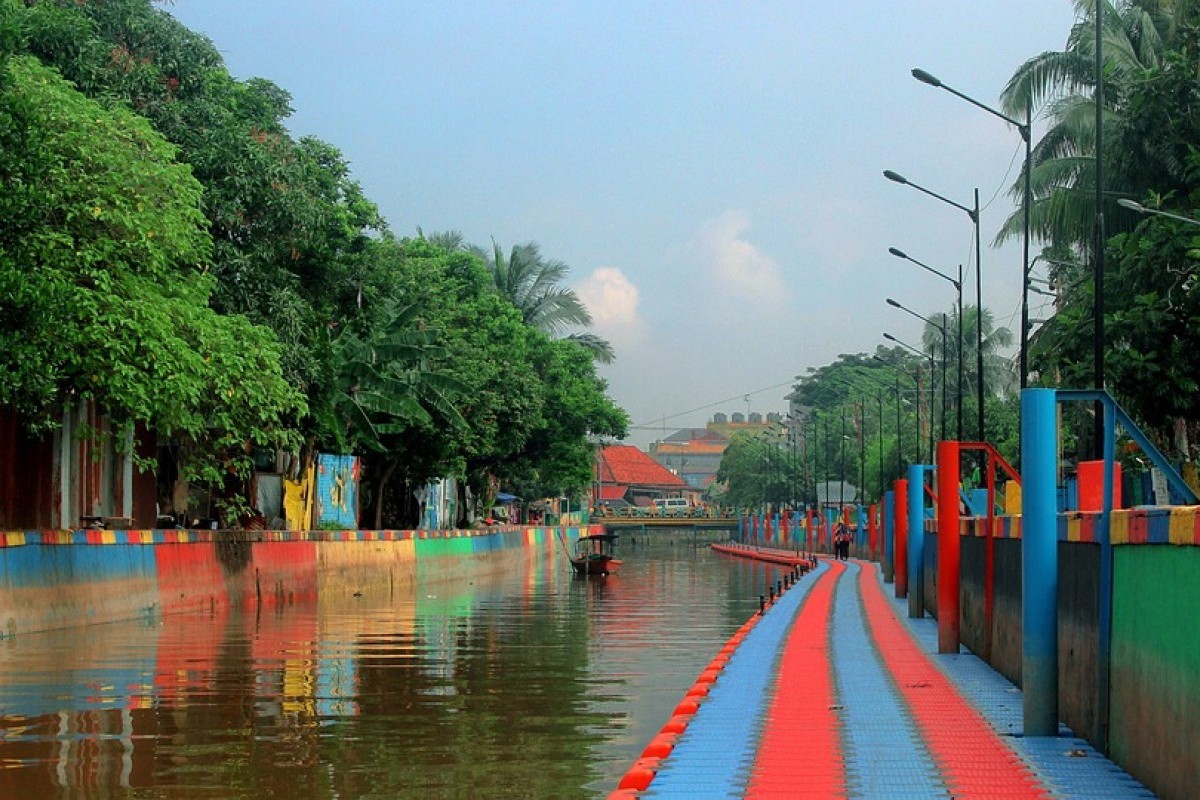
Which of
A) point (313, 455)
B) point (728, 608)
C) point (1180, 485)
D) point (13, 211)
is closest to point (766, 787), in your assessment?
point (1180, 485)

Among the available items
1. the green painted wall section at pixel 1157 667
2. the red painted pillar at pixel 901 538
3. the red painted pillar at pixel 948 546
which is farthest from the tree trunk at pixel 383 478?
the green painted wall section at pixel 1157 667

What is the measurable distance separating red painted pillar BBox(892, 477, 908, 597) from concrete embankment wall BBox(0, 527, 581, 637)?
13.0 metres

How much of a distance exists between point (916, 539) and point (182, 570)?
12893 mm

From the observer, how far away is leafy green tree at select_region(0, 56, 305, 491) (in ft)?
83.1

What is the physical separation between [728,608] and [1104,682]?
90.6 feet

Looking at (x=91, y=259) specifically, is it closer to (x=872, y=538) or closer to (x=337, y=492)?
(x=337, y=492)

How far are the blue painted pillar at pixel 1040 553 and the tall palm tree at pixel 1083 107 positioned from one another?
28.4 meters

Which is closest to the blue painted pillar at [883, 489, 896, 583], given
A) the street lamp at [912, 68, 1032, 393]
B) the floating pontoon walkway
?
the street lamp at [912, 68, 1032, 393]

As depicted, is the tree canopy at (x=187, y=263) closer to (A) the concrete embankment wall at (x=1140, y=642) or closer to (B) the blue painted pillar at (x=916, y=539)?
(B) the blue painted pillar at (x=916, y=539)

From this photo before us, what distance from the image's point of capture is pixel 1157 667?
980cm

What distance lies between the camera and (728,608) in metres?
39.0

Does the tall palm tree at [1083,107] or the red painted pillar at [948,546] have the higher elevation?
the tall palm tree at [1083,107]

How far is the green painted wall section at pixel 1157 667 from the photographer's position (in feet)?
29.2

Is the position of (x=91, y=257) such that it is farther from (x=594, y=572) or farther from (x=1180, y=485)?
(x=594, y=572)
